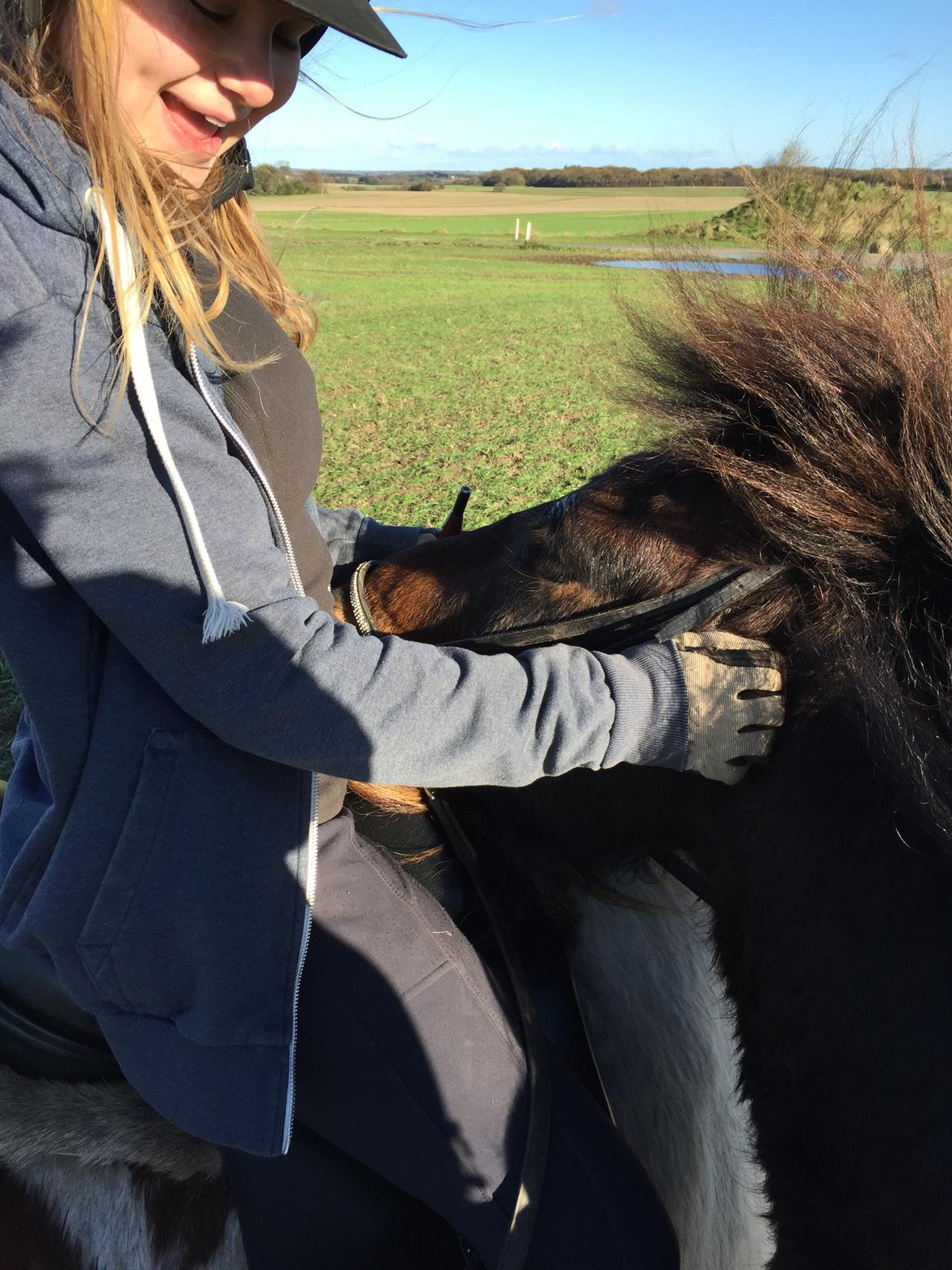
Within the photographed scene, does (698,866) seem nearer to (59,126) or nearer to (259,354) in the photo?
(259,354)

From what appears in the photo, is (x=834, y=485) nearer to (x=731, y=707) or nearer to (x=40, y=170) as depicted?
(x=731, y=707)

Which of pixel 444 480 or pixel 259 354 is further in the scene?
pixel 444 480

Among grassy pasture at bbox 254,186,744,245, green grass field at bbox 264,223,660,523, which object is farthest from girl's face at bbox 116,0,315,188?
grassy pasture at bbox 254,186,744,245

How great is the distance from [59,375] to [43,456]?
0.32 feet

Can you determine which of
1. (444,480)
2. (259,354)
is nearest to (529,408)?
(444,480)

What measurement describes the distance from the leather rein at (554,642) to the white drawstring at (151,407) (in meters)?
0.40

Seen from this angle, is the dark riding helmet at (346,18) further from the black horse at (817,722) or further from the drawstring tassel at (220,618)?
the drawstring tassel at (220,618)

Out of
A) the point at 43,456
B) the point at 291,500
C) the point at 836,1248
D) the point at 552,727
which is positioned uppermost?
the point at 43,456

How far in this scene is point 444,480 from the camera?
8688mm

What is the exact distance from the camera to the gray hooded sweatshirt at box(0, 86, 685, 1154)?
113 centimetres

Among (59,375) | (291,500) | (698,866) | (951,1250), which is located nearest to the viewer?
(951,1250)

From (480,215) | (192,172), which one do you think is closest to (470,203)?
(480,215)

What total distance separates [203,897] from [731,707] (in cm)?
75

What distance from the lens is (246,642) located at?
1185 mm
